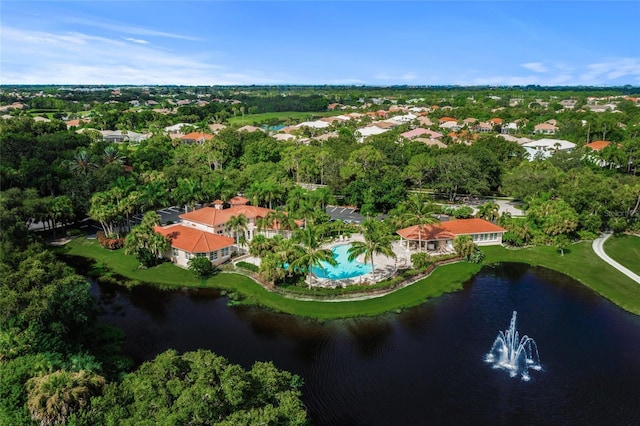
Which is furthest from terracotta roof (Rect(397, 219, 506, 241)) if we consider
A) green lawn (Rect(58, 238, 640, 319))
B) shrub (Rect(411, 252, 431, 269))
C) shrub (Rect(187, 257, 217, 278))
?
shrub (Rect(187, 257, 217, 278))

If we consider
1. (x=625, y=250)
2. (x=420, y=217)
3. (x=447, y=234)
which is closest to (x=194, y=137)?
(x=420, y=217)

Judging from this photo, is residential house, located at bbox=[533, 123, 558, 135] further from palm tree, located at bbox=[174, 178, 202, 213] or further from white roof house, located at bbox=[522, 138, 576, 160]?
palm tree, located at bbox=[174, 178, 202, 213]

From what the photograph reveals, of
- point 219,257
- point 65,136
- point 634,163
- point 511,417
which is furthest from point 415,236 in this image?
point 65,136

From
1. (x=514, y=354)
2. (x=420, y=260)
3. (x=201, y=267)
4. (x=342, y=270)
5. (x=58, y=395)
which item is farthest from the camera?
(x=342, y=270)

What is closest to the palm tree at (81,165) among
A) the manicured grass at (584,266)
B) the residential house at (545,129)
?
the manicured grass at (584,266)

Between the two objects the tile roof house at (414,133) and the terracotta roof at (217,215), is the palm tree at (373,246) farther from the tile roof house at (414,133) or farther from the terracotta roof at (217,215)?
the tile roof house at (414,133)

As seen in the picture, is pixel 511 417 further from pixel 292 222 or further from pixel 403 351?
pixel 292 222

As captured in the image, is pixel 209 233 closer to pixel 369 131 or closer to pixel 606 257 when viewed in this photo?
pixel 606 257
